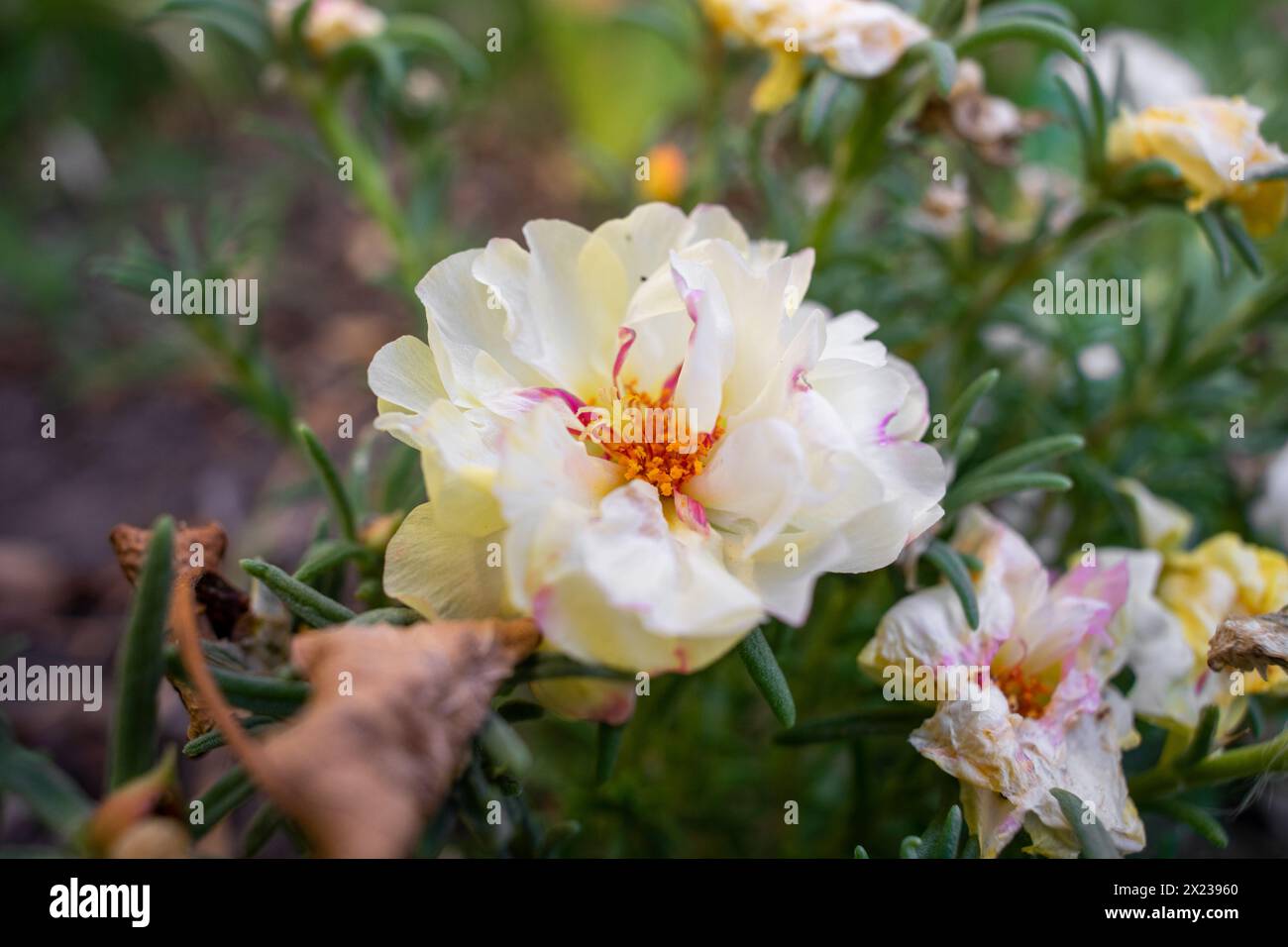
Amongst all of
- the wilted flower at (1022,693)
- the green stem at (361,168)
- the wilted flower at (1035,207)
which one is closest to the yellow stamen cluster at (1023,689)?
the wilted flower at (1022,693)

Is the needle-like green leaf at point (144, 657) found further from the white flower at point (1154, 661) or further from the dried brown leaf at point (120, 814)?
the white flower at point (1154, 661)

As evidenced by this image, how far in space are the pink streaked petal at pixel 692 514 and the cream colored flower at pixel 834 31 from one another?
50 cm

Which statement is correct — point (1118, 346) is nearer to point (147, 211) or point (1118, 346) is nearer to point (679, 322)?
point (679, 322)

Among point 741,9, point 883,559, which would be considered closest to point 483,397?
point 883,559

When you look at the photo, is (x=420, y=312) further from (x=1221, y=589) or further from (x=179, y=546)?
(x=1221, y=589)

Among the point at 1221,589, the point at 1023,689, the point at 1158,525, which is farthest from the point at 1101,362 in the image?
the point at 1023,689

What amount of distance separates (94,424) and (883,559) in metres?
2.17

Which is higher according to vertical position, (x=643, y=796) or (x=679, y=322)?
(x=679, y=322)

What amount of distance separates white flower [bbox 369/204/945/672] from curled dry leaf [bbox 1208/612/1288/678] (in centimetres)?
29

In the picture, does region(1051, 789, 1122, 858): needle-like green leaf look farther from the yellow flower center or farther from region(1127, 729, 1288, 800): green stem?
the yellow flower center

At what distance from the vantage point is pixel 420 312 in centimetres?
146

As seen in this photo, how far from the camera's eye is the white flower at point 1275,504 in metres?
1.21

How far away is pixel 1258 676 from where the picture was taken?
3.05 feet

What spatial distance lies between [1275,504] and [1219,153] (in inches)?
19.4
